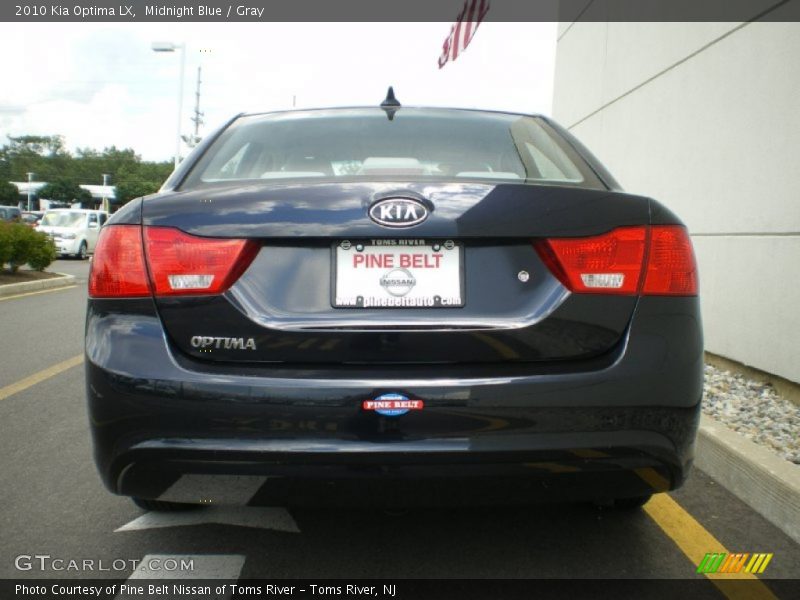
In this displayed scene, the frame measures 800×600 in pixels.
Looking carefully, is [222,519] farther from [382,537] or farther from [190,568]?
[382,537]

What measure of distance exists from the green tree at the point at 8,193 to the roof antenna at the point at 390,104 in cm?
10188

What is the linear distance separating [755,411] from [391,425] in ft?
10.9

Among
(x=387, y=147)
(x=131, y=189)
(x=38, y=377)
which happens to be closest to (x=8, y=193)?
(x=131, y=189)

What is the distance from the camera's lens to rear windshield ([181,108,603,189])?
8.58ft

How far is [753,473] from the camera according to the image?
10.4 feet

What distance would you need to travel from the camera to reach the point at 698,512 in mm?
3051

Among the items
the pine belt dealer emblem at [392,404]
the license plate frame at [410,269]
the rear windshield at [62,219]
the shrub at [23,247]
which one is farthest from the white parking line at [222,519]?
the rear windshield at [62,219]

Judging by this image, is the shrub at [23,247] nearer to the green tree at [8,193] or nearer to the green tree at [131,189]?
the green tree at [131,189]

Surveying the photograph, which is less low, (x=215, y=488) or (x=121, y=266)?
(x=121, y=266)

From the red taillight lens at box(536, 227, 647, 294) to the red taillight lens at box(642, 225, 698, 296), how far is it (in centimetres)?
4

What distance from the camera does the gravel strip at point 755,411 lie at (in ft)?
12.4

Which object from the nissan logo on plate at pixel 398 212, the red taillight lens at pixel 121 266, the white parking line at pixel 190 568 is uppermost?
the nissan logo on plate at pixel 398 212

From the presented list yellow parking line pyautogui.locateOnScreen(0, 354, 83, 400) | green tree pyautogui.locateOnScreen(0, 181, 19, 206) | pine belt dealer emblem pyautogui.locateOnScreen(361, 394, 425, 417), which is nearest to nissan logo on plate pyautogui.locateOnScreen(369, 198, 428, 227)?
pine belt dealer emblem pyautogui.locateOnScreen(361, 394, 425, 417)

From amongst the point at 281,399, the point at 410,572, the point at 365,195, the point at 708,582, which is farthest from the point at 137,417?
the point at 708,582
